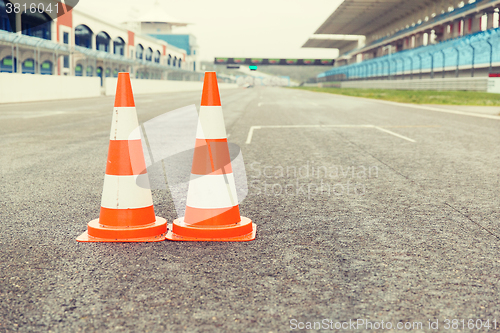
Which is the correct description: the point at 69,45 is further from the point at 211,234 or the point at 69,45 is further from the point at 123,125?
the point at 211,234

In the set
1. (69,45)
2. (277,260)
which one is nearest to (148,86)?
(69,45)

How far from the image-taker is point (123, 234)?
140 inches

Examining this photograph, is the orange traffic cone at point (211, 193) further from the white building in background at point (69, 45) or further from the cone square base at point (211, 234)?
the white building in background at point (69, 45)

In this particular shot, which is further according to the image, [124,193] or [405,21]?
[405,21]

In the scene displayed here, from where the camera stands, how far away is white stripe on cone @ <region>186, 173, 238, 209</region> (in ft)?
12.0

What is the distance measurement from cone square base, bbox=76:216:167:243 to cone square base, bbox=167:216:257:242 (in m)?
0.10

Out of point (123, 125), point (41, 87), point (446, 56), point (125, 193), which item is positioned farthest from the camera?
point (446, 56)

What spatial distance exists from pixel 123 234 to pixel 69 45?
39194mm

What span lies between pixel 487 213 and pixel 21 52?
135ft

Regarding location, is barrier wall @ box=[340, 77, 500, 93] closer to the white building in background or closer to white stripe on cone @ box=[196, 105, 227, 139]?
white stripe on cone @ box=[196, 105, 227, 139]

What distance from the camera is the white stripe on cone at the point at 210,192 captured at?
366cm

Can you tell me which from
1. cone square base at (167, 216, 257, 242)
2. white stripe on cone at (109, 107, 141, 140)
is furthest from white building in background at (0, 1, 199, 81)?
cone square base at (167, 216, 257, 242)

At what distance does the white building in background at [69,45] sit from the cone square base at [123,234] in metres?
29.6

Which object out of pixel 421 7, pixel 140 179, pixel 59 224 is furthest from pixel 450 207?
pixel 421 7
